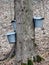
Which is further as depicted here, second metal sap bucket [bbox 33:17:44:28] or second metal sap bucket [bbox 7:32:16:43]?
second metal sap bucket [bbox 33:17:44:28]

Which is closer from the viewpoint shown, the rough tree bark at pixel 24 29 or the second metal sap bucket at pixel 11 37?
the second metal sap bucket at pixel 11 37

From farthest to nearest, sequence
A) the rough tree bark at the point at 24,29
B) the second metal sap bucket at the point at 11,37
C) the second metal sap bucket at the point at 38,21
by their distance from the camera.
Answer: the rough tree bark at the point at 24,29 → the second metal sap bucket at the point at 38,21 → the second metal sap bucket at the point at 11,37

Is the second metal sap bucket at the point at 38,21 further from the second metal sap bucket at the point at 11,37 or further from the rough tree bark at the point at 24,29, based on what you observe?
the second metal sap bucket at the point at 11,37

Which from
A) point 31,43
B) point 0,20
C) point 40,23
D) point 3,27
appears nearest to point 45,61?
point 31,43

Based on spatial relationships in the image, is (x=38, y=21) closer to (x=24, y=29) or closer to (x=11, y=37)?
(x=24, y=29)

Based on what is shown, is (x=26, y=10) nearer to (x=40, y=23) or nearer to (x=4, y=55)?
(x=40, y=23)

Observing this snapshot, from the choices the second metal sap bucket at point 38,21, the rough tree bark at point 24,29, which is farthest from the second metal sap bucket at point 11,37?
the second metal sap bucket at point 38,21

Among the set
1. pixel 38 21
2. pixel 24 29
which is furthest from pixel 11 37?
pixel 38 21

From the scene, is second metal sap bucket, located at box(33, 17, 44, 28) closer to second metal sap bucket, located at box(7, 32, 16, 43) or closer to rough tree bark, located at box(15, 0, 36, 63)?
rough tree bark, located at box(15, 0, 36, 63)

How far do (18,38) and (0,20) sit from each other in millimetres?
6641

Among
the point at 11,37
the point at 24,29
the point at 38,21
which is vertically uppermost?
the point at 38,21

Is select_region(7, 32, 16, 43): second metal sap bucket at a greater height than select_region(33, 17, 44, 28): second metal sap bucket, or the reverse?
select_region(33, 17, 44, 28): second metal sap bucket

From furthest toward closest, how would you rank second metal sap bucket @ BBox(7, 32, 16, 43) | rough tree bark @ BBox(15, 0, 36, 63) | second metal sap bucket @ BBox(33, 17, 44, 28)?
rough tree bark @ BBox(15, 0, 36, 63) < second metal sap bucket @ BBox(33, 17, 44, 28) < second metal sap bucket @ BBox(7, 32, 16, 43)

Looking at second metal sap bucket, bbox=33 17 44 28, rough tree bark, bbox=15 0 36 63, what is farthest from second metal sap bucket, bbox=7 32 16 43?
second metal sap bucket, bbox=33 17 44 28
